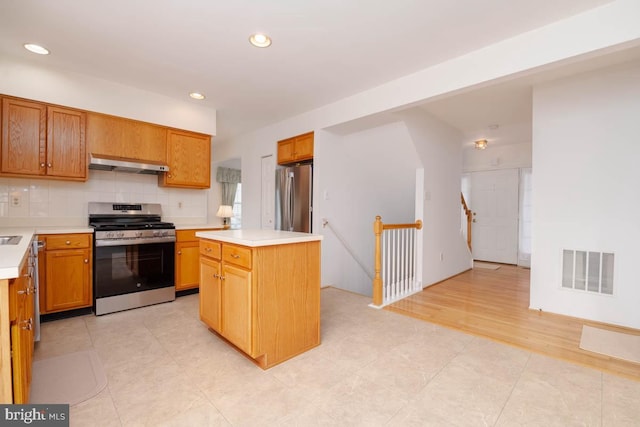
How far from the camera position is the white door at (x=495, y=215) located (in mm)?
5844

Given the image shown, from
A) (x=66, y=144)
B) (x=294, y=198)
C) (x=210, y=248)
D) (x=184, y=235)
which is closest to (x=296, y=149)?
(x=294, y=198)

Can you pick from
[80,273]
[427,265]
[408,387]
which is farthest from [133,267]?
[427,265]

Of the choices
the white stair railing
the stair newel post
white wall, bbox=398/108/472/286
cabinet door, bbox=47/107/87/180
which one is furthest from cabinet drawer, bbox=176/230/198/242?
white wall, bbox=398/108/472/286

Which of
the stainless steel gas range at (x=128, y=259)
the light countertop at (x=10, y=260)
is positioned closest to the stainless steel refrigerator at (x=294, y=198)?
the stainless steel gas range at (x=128, y=259)

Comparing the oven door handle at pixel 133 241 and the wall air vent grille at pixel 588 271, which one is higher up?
the oven door handle at pixel 133 241

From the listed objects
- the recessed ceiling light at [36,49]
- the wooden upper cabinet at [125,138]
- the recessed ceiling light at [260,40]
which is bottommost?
the wooden upper cabinet at [125,138]

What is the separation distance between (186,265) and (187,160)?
1.36 m

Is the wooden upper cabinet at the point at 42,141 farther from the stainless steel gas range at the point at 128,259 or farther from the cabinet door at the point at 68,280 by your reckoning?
the cabinet door at the point at 68,280

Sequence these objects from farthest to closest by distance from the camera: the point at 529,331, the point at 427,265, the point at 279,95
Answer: the point at 427,265 < the point at 279,95 < the point at 529,331

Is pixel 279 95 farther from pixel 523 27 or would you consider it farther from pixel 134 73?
pixel 523 27

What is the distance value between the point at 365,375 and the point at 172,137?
3.45m

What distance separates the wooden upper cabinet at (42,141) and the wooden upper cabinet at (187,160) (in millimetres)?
847

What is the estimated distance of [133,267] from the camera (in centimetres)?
313

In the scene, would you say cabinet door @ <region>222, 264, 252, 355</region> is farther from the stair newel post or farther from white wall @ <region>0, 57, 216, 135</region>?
white wall @ <region>0, 57, 216, 135</region>
